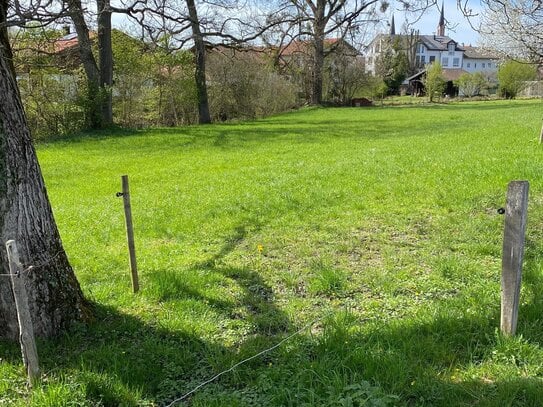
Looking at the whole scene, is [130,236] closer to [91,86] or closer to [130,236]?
[130,236]

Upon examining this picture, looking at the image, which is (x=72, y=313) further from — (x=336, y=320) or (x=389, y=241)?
(x=389, y=241)

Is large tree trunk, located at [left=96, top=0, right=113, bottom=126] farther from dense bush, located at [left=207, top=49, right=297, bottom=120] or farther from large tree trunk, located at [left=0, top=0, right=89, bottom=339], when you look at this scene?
large tree trunk, located at [left=0, top=0, right=89, bottom=339]

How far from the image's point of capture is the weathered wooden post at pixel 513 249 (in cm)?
286

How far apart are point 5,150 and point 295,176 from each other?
6.57 meters

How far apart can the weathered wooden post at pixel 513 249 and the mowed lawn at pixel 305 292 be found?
0.16 m

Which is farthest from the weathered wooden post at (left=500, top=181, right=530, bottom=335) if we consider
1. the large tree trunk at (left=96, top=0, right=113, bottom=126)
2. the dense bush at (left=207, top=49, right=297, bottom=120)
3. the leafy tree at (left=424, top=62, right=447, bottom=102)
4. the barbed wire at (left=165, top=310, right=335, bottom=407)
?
the leafy tree at (left=424, top=62, right=447, bottom=102)

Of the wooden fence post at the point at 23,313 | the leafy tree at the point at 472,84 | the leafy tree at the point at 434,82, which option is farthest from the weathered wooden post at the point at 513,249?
the leafy tree at the point at 472,84

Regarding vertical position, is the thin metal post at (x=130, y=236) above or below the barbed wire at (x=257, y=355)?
above

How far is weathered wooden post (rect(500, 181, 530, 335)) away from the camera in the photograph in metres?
2.86

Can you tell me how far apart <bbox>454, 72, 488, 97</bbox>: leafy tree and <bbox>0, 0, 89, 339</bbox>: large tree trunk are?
6105 cm

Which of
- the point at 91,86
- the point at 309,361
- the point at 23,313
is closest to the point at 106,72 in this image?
the point at 91,86

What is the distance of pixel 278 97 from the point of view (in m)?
32.7

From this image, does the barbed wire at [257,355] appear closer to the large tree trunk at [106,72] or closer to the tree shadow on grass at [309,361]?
the tree shadow on grass at [309,361]

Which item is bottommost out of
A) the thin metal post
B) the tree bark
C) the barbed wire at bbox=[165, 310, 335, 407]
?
the barbed wire at bbox=[165, 310, 335, 407]
